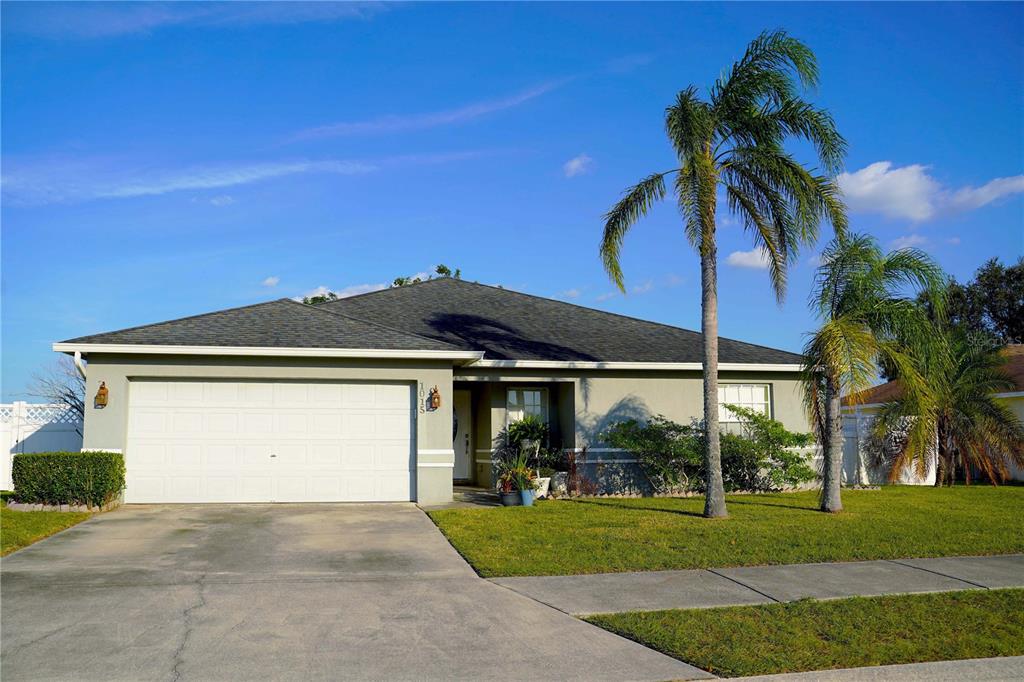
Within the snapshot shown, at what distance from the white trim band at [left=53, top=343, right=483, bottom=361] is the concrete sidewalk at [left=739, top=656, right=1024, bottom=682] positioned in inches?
399

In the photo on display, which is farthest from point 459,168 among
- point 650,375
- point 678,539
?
point 678,539

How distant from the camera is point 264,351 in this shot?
14.7 metres

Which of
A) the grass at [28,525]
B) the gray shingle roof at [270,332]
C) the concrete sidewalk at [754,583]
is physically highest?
the gray shingle roof at [270,332]

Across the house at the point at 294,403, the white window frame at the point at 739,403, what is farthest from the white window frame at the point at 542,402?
the white window frame at the point at 739,403

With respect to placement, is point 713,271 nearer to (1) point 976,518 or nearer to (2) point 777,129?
(2) point 777,129

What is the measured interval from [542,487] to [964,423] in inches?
456

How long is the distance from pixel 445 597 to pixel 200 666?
2.80 meters

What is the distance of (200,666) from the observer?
6160 millimetres

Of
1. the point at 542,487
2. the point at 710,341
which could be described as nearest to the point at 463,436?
the point at 542,487

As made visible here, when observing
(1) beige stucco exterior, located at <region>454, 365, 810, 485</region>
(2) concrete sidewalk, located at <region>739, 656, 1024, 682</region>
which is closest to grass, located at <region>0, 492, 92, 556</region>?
(1) beige stucco exterior, located at <region>454, 365, 810, 485</region>

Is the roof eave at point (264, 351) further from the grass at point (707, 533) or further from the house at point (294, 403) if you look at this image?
the grass at point (707, 533)

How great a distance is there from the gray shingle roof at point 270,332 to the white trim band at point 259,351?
0.13 meters

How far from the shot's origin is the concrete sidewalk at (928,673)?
600cm

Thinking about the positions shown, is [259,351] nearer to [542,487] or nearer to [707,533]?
[542,487]
